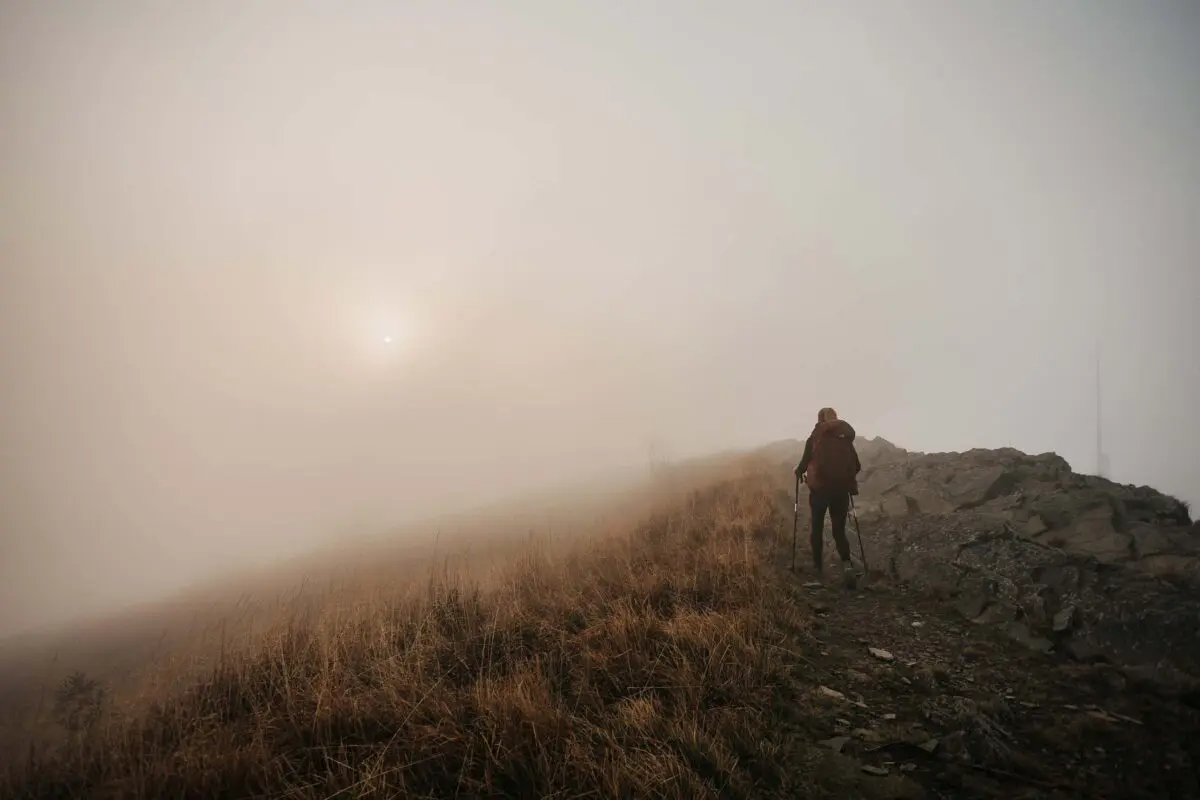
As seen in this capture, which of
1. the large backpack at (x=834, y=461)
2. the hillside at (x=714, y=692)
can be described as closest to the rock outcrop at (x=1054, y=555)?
the hillside at (x=714, y=692)

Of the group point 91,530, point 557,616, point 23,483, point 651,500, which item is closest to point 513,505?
point 651,500

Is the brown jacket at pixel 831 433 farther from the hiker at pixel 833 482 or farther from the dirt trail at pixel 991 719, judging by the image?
the dirt trail at pixel 991 719

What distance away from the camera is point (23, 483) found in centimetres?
16138

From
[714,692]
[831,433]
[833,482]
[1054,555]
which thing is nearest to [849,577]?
[833,482]

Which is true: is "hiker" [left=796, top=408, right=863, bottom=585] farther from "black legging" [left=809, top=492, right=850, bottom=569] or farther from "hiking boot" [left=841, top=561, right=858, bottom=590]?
"hiking boot" [left=841, top=561, right=858, bottom=590]

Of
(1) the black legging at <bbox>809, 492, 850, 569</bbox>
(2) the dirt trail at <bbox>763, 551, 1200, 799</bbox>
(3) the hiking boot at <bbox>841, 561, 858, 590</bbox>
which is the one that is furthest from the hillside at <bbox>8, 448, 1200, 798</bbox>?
(1) the black legging at <bbox>809, 492, 850, 569</bbox>

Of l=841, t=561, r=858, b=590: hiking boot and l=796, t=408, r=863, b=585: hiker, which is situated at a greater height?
l=796, t=408, r=863, b=585: hiker

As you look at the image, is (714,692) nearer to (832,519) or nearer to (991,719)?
(991,719)

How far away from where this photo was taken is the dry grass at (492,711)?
325cm

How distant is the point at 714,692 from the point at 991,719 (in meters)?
2.40

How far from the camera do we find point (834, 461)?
28.0 ft

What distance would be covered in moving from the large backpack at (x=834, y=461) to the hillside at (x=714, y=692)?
1.71 m

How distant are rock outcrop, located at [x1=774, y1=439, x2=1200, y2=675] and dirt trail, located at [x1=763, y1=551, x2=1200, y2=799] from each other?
69cm

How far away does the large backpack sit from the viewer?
8.48 m
